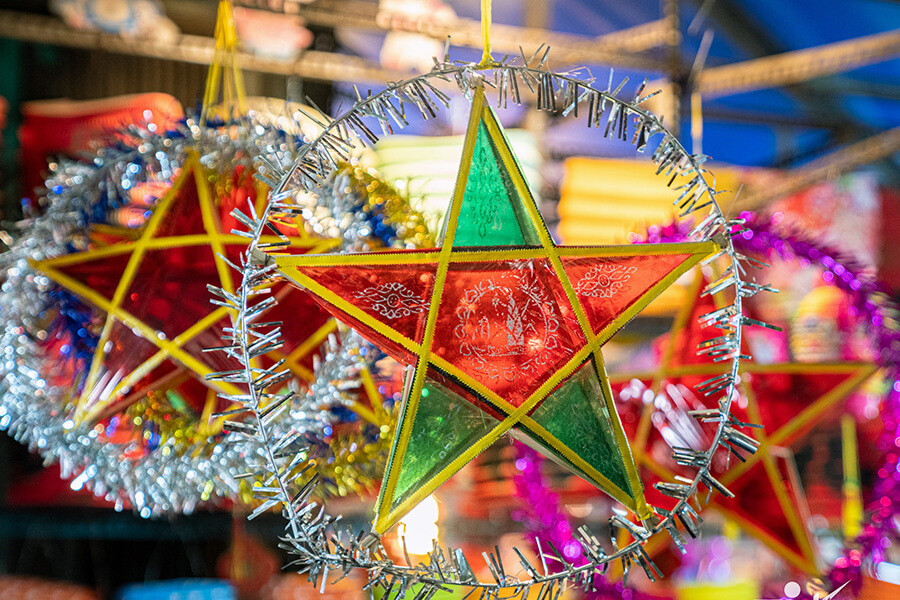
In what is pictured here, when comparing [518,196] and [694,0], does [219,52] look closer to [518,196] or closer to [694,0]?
[518,196]

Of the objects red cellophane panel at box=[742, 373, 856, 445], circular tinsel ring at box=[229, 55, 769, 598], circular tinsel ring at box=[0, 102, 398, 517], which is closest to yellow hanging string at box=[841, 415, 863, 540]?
red cellophane panel at box=[742, 373, 856, 445]

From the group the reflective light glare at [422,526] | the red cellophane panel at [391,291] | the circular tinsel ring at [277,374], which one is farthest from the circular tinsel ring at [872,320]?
the reflective light glare at [422,526]

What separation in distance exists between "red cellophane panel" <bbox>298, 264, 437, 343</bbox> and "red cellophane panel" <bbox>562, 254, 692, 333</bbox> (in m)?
0.10

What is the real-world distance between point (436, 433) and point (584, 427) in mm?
104

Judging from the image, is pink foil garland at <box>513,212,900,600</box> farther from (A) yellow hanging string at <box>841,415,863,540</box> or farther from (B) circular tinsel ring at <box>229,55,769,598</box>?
(A) yellow hanging string at <box>841,415,863,540</box>

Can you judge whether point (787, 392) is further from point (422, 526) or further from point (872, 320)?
point (422, 526)

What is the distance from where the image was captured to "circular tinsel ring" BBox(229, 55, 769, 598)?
41cm

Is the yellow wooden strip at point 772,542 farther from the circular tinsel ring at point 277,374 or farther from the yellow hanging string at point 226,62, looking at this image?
the yellow hanging string at point 226,62

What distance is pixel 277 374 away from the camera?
416 millimetres

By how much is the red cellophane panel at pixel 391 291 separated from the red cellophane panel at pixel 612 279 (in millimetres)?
103

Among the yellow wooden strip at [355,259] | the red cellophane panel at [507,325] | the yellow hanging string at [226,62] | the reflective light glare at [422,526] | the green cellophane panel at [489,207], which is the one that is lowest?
the reflective light glare at [422,526]

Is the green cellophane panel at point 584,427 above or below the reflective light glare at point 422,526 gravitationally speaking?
above

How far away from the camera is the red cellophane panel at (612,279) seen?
1.53 ft

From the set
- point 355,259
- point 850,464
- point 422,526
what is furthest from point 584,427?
point 850,464
